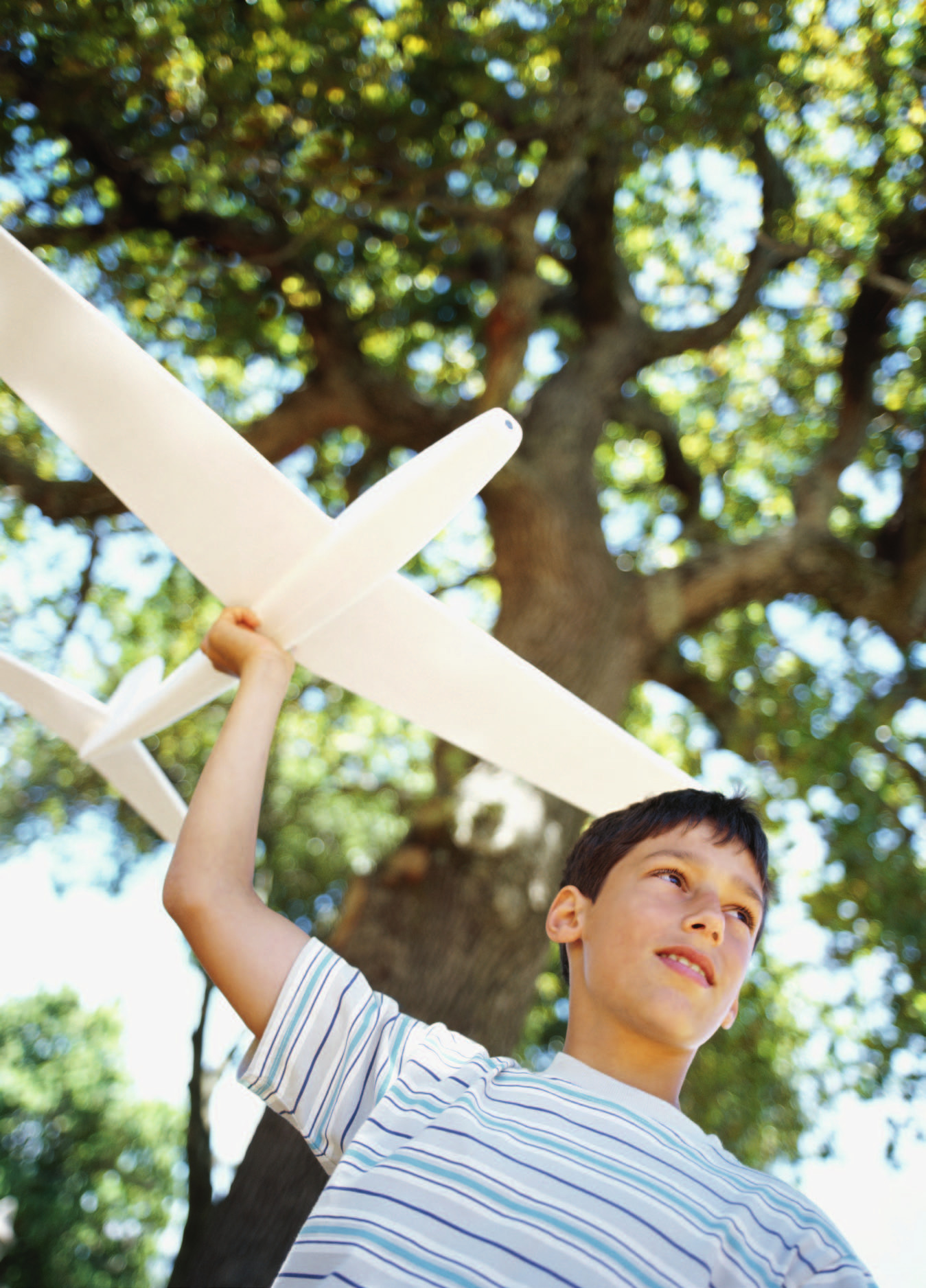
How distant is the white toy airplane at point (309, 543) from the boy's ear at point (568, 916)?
19.1 inches

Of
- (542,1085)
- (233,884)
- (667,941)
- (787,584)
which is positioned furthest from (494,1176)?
(787,584)

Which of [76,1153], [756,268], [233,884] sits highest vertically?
[756,268]

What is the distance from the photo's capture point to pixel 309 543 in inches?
71.2

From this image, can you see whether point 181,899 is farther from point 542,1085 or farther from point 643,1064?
point 643,1064

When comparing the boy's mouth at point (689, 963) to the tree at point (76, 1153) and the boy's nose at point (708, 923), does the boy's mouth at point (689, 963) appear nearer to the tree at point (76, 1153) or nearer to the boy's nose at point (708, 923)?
the boy's nose at point (708, 923)

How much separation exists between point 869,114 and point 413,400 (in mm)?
2809

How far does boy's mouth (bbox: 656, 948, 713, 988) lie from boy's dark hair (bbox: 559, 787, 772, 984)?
232 millimetres

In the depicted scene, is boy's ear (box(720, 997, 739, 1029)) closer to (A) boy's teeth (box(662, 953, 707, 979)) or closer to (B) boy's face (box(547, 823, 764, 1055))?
(B) boy's face (box(547, 823, 764, 1055))

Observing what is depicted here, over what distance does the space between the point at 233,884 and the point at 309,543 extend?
72cm

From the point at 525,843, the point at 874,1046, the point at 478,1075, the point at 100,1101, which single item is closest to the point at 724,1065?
the point at 874,1046

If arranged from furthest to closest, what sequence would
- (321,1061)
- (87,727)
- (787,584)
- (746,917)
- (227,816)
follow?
(787,584)
(87,727)
(746,917)
(227,816)
(321,1061)

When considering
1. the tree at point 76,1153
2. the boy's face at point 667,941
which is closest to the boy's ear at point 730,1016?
the boy's face at point 667,941

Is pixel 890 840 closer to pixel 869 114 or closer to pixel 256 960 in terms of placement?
pixel 869 114

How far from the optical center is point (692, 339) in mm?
5602
